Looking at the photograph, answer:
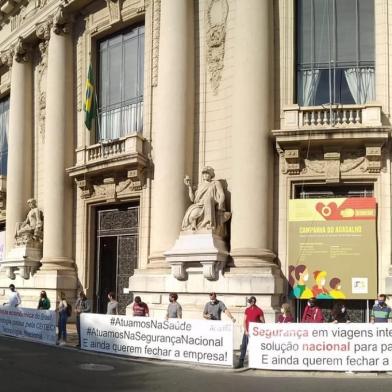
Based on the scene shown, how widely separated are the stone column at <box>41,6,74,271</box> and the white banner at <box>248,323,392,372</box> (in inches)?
486

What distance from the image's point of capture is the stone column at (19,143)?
2677 cm

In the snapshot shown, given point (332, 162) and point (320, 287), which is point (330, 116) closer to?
point (332, 162)

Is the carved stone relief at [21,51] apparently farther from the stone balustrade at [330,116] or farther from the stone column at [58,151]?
the stone balustrade at [330,116]

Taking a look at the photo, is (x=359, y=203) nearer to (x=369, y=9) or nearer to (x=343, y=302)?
(x=343, y=302)

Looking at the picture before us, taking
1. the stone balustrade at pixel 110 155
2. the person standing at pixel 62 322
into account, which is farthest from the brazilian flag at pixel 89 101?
the person standing at pixel 62 322

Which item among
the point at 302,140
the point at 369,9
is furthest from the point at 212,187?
the point at 369,9

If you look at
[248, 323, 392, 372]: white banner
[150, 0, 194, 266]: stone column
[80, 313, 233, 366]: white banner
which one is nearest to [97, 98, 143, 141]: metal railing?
[150, 0, 194, 266]: stone column

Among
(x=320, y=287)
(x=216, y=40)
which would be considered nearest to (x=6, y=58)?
(x=216, y=40)

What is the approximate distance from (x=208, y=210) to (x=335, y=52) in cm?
607

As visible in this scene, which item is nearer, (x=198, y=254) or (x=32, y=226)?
(x=198, y=254)

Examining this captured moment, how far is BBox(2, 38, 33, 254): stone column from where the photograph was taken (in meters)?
26.8

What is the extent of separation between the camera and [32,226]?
25.5 m

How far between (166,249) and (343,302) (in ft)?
17.2

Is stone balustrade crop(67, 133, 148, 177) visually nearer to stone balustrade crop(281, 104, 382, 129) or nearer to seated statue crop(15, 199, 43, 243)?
seated statue crop(15, 199, 43, 243)
